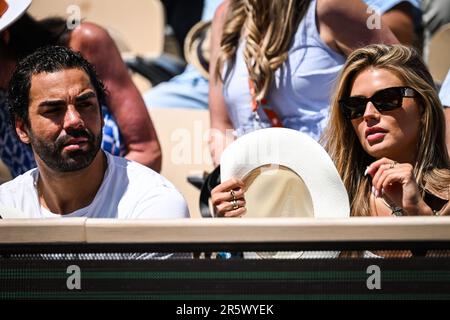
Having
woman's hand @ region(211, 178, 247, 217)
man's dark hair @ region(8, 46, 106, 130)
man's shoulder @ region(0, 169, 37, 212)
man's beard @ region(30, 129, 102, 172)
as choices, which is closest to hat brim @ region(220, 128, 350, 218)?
Result: woman's hand @ region(211, 178, 247, 217)

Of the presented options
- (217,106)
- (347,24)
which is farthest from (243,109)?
(347,24)

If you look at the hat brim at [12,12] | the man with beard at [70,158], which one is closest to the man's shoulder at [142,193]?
the man with beard at [70,158]

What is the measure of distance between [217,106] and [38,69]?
2.62 ft

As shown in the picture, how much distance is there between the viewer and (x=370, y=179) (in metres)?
2.53

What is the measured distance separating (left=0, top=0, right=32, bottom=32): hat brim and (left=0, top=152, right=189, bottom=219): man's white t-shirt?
665mm

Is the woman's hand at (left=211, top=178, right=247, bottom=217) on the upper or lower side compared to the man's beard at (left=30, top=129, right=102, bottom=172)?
lower

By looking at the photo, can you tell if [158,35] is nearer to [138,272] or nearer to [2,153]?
[2,153]

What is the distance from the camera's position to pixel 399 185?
7.44 ft

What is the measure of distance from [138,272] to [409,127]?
100 centimetres

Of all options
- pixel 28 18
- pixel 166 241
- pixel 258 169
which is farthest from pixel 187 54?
pixel 166 241

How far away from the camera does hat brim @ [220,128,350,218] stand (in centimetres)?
236

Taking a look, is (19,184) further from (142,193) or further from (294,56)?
(294,56)

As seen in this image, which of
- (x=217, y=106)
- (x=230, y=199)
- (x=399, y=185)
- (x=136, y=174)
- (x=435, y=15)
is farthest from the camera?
(x=435, y=15)

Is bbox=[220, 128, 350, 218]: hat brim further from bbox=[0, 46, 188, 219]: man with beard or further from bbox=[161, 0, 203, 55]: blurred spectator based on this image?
bbox=[161, 0, 203, 55]: blurred spectator
